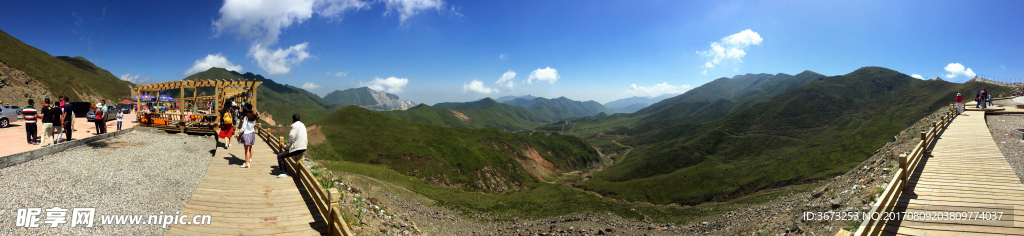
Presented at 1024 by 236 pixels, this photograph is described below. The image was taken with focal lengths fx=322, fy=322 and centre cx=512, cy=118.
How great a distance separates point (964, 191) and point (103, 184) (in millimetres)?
29170

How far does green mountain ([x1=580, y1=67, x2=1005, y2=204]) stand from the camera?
56.5 m

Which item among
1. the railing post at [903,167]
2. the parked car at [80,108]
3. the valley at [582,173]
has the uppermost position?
the parked car at [80,108]

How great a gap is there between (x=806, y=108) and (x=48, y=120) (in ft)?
640

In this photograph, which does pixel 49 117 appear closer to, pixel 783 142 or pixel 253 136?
pixel 253 136

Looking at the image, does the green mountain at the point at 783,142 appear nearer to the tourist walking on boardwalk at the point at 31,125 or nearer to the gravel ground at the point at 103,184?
the gravel ground at the point at 103,184

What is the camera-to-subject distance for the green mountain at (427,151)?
47.7m

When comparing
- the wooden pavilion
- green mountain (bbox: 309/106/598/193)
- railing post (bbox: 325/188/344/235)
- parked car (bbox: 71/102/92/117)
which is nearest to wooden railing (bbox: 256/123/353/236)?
railing post (bbox: 325/188/344/235)

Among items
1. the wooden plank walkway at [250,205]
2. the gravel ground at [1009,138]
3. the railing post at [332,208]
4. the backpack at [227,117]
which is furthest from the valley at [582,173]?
the backpack at [227,117]

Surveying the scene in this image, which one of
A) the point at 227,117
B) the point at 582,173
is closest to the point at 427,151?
the point at 227,117

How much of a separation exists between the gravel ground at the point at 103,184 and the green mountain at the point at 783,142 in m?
56.3

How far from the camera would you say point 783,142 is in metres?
99.6

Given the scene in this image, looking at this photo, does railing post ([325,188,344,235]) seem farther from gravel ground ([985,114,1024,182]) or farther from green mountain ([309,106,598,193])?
green mountain ([309,106,598,193])

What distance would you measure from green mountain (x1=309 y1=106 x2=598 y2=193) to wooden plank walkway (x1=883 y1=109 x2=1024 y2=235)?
4406cm

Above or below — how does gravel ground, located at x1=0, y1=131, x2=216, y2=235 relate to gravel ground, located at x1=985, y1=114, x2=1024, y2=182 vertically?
below
